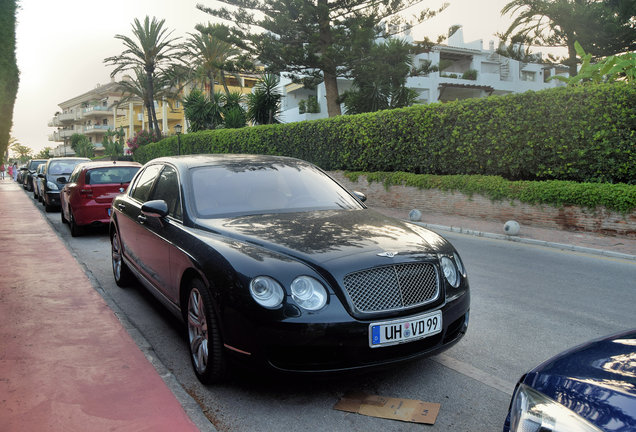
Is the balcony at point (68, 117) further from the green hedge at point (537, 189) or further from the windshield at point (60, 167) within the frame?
the green hedge at point (537, 189)

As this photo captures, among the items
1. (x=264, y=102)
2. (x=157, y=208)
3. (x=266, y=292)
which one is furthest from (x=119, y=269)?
(x=264, y=102)

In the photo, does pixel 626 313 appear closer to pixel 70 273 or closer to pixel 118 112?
pixel 70 273

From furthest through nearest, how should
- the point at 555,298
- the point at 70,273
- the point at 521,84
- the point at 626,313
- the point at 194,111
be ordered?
the point at 521,84
the point at 194,111
the point at 70,273
the point at 555,298
the point at 626,313

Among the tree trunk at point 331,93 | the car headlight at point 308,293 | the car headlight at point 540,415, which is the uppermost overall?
the tree trunk at point 331,93

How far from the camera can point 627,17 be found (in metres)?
24.6

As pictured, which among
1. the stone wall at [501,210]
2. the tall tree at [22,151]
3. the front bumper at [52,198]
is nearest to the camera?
the stone wall at [501,210]

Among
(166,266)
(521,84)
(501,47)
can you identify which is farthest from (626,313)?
(521,84)

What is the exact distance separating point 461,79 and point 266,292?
137 ft

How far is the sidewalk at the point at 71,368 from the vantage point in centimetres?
302

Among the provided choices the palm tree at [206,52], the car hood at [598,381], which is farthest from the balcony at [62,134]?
the car hood at [598,381]

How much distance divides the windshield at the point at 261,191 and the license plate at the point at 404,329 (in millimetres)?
1554

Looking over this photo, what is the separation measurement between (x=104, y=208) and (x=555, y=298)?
8.57 meters

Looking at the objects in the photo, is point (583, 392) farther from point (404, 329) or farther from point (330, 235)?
point (330, 235)

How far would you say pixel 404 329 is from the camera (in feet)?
10.1
